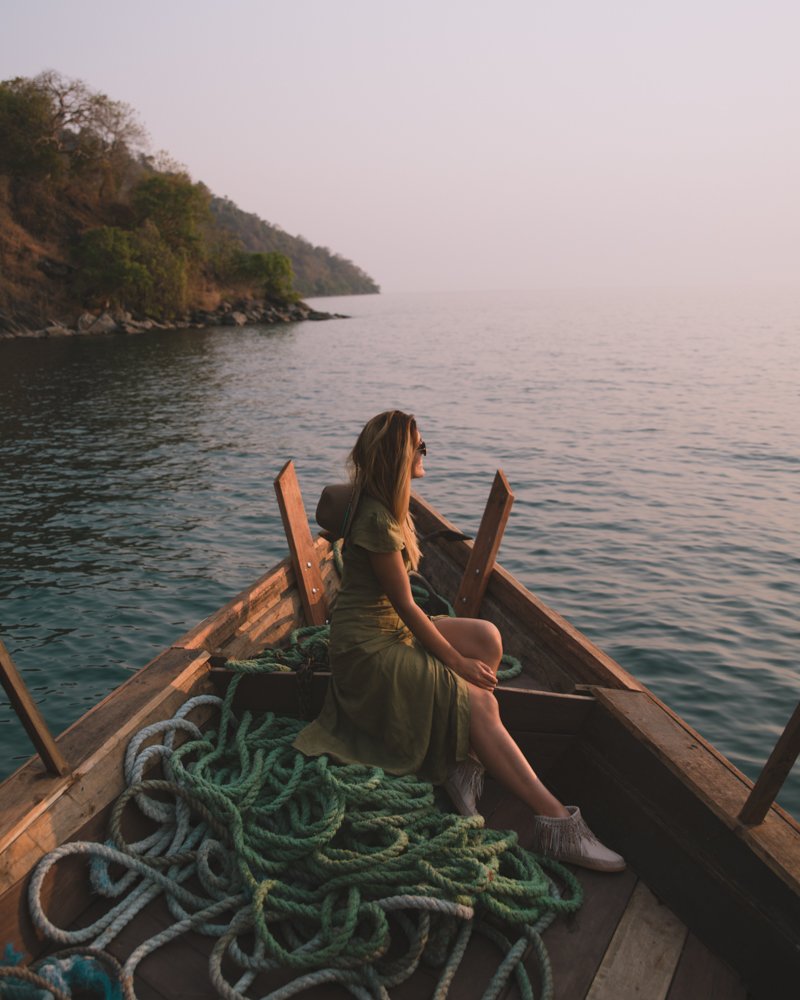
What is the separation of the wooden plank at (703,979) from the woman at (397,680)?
550 millimetres

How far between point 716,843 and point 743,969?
0.39 m

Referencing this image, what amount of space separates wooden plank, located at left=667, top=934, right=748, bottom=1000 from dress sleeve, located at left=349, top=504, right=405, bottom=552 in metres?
1.83

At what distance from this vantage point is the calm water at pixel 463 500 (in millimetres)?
7684

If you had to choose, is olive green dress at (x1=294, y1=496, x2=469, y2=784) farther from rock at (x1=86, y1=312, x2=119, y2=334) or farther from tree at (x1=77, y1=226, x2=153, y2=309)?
tree at (x1=77, y1=226, x2=153, y2=309)

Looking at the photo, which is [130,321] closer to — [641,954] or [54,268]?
[54,268]

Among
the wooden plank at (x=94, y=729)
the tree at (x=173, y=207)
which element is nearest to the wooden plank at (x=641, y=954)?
the wooden plank at (x=94, y=729)

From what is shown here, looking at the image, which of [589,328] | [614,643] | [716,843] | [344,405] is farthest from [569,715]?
[589,328]

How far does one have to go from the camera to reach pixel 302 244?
538 feet

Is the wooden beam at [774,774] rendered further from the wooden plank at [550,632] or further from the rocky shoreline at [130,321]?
the rocky shoreline at [130,321]

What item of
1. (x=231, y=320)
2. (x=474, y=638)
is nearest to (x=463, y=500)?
(x=474, y=638)

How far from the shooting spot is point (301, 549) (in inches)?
208

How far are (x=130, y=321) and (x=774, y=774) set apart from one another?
2024 inches

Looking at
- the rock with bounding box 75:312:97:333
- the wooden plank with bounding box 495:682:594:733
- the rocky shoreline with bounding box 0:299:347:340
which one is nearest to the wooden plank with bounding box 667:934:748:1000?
the wooden plank with bounding box 495:682:594:733

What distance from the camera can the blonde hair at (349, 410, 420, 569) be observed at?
345 cm
